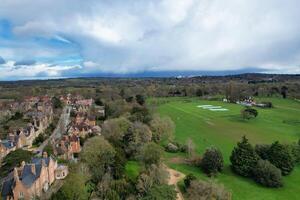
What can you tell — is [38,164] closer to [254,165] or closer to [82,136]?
[82,136]

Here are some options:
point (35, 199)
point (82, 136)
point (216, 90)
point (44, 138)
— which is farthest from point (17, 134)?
point (216, 90)

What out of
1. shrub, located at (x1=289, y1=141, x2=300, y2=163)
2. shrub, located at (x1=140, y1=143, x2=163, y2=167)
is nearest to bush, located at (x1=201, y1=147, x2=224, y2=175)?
shrub, located at (x1=140, y1=143, x2=163, y2=167)

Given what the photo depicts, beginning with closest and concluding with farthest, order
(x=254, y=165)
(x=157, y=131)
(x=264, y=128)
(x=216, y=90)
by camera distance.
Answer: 1. (x=254, y=165)
2. (x=157, y=131)
3. (x=264, y=128)
4. (x=216, y=90)

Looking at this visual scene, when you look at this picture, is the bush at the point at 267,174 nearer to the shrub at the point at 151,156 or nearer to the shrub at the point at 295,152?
the shrub at the point at 295,152

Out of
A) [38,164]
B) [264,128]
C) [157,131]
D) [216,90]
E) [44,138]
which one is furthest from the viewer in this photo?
[216,90]

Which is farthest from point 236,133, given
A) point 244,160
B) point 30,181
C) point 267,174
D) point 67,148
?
point 30,181

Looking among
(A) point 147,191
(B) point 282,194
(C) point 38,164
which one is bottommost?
(B) point 282,194
